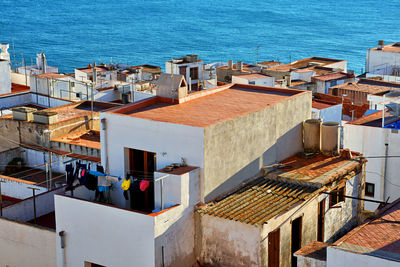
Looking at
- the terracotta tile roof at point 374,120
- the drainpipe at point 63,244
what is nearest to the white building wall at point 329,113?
the terracotta tile roof at point 374,120

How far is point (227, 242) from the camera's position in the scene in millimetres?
17688

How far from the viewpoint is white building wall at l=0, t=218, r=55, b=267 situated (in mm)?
19469

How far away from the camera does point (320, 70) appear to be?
6500 centimetres

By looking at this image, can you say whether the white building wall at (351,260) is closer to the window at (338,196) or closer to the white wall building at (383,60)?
the window at (338,196)

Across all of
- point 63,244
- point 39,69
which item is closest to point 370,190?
point 63,244

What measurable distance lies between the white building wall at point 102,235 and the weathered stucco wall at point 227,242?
1.99m

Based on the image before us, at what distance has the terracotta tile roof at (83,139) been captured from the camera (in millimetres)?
28000

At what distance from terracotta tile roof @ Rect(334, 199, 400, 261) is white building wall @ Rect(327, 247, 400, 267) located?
0.15m

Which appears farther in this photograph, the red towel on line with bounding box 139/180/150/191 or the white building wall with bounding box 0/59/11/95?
the white building wall with bounding box 0/59/11/95

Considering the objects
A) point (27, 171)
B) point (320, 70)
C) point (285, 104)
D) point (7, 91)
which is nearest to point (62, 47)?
point (320, 70)

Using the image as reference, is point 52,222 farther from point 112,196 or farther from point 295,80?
point 295,80

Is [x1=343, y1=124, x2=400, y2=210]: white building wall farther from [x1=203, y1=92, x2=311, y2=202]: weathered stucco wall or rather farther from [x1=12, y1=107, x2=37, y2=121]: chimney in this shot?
[x1=12, y1=107, x2=37, y2=121]: chimney

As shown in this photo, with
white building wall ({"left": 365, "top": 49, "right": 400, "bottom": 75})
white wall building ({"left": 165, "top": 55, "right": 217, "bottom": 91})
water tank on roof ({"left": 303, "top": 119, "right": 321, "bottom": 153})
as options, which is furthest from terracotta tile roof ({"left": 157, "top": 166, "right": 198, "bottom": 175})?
white building wall ({"left": 365, "top": 49, "right": 400, "bottom": 75})

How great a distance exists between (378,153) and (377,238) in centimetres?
1130
